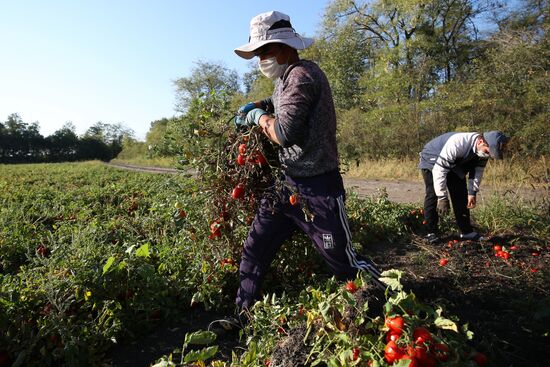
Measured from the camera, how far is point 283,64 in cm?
232

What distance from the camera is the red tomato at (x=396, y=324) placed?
4.70 feet

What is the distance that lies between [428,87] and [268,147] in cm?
1144

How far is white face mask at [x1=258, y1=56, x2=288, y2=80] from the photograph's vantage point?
232 centimetres

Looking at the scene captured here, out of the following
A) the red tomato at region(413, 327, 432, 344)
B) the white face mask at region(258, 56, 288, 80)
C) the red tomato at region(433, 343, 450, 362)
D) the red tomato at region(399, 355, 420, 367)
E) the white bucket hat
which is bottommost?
the red tomato at region(433, 343, 450, 362)

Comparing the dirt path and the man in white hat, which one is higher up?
the man in white hat

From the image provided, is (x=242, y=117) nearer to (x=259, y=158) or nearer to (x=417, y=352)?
(x=259, y=158)

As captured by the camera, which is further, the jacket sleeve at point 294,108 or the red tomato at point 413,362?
the jacket sleeve at point 294,108

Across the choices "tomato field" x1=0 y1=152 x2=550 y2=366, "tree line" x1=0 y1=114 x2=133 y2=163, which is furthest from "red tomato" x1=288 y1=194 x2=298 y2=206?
"tree line" x1=0 y1=114 x2=133 y2=163

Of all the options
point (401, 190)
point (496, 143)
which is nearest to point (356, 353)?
point (496, 143)

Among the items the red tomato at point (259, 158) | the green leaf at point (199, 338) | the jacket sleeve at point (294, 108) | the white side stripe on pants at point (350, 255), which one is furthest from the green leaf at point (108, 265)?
the white side stripe on pants at point (350, 255)

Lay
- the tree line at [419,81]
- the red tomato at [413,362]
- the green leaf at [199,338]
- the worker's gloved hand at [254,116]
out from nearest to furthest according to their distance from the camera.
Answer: the red tomato at [413,362], the green leaf at [199,338], the worker's gloved hand at [254,116], the tree line at [419,81]

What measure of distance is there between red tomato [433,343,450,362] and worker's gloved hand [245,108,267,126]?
1486 mm

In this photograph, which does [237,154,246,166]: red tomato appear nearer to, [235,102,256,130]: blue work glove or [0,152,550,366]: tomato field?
[0,152,550,366]: tomato field

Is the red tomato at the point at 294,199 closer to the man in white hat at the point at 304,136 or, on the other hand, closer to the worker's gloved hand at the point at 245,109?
the man in white hat at the point at 304,136
